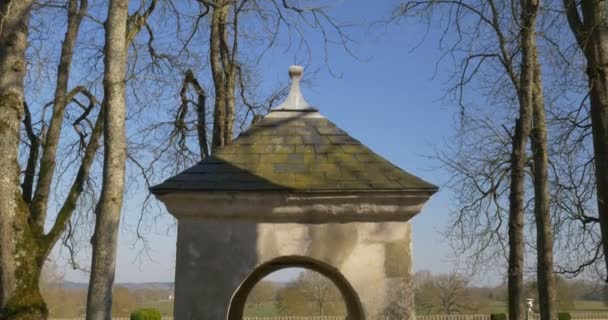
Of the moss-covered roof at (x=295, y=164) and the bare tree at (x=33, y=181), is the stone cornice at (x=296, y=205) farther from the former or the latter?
the bare tree at (x=33, y=181)

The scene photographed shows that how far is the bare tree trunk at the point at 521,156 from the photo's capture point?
942cm

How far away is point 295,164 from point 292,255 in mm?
710

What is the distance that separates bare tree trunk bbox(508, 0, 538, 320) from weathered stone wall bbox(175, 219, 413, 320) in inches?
218

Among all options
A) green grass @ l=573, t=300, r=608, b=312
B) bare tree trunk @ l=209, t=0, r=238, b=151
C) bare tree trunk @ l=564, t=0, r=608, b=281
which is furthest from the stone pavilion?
green grass @ l=573, t=300, r=608, b=312

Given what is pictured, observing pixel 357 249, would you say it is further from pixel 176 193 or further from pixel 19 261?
pixel 19 261

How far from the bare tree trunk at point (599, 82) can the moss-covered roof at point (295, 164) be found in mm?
2320

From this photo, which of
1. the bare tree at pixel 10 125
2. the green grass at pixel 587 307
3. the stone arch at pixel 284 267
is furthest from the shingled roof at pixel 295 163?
the green grass at pixel 587 307

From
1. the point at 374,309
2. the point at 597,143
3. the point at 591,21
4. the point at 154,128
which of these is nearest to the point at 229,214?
the point at 374,309

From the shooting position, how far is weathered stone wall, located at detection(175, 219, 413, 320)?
14.8 ft

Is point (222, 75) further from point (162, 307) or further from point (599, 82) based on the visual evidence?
point (162, 307)

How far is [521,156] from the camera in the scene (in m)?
9.76

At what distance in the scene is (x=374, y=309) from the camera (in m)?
4.56

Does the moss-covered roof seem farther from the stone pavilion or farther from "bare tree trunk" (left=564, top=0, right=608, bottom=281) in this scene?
"bare tree trunk" (left=564, top=0, right=608, bottom=281)

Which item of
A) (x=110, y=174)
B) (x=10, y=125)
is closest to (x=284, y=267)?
(x=110, y=174)
